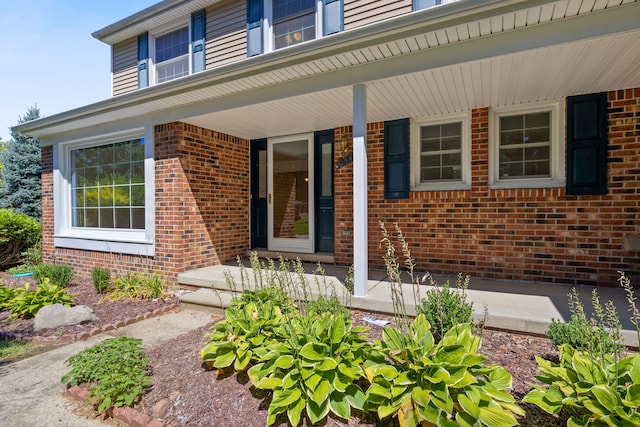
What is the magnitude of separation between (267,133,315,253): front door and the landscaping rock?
3.14m

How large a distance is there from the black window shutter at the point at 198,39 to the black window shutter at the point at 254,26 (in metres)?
1.30

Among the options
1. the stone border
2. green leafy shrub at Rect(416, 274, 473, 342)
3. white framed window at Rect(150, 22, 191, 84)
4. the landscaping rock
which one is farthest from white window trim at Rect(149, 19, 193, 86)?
green leafy shrub at Rect(416, 274, 473, 342)

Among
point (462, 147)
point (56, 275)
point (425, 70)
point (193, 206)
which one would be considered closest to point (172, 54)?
point (193, 206)

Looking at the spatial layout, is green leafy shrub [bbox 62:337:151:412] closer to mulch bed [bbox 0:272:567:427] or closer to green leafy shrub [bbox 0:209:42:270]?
mulch bed [bbox 0:272:567:427]

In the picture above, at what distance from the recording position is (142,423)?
201 cm

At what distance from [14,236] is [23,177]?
5.08 metres

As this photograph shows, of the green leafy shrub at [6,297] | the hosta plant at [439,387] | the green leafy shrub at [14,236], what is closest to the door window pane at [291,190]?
the green leafy shrub at [6,297]

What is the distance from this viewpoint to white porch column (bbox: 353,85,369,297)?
3533 mm

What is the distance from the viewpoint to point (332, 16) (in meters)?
5.80

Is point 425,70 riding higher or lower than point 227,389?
higher

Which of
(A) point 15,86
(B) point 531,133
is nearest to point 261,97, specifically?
(B) point 531,133

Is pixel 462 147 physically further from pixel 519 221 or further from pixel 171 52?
pixel 171 52

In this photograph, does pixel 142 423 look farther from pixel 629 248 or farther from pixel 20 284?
pixel 20 284

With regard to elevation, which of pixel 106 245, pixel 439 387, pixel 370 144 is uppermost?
pixel 370 144
